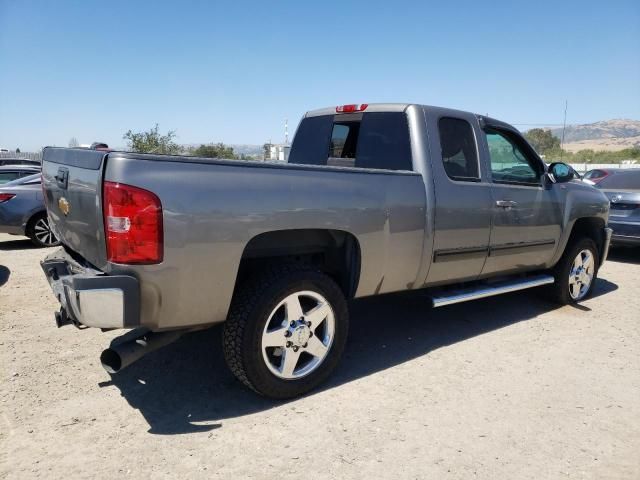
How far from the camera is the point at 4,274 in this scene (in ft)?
20.4

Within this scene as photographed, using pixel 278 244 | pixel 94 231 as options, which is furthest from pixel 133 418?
pixel 278 244

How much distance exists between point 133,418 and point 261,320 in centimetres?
95

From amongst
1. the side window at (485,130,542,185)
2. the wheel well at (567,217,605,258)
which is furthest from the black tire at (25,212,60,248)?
the wheel well at (567,217,605,258)

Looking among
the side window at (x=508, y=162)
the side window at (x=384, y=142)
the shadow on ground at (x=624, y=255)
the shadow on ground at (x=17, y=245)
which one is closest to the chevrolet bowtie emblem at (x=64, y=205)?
the side window at (x=384, y=142)

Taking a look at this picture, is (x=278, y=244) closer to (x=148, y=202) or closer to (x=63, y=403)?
(x=148, y=202)

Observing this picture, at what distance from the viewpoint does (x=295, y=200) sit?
2922mm

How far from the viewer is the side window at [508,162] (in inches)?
171

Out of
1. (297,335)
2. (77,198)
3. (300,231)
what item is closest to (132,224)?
(77,198)

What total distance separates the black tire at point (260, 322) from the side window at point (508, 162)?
6.93 ft

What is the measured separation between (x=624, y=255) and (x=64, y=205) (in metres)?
9.48

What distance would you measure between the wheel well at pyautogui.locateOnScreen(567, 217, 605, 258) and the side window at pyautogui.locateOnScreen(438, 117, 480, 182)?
196 centimetres

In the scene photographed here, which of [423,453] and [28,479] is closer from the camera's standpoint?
[28,479]

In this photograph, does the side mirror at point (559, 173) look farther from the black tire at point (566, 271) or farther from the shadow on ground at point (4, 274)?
the shadow on ground at point (4, 274)

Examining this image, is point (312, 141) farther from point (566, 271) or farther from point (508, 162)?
point (566, 271)
